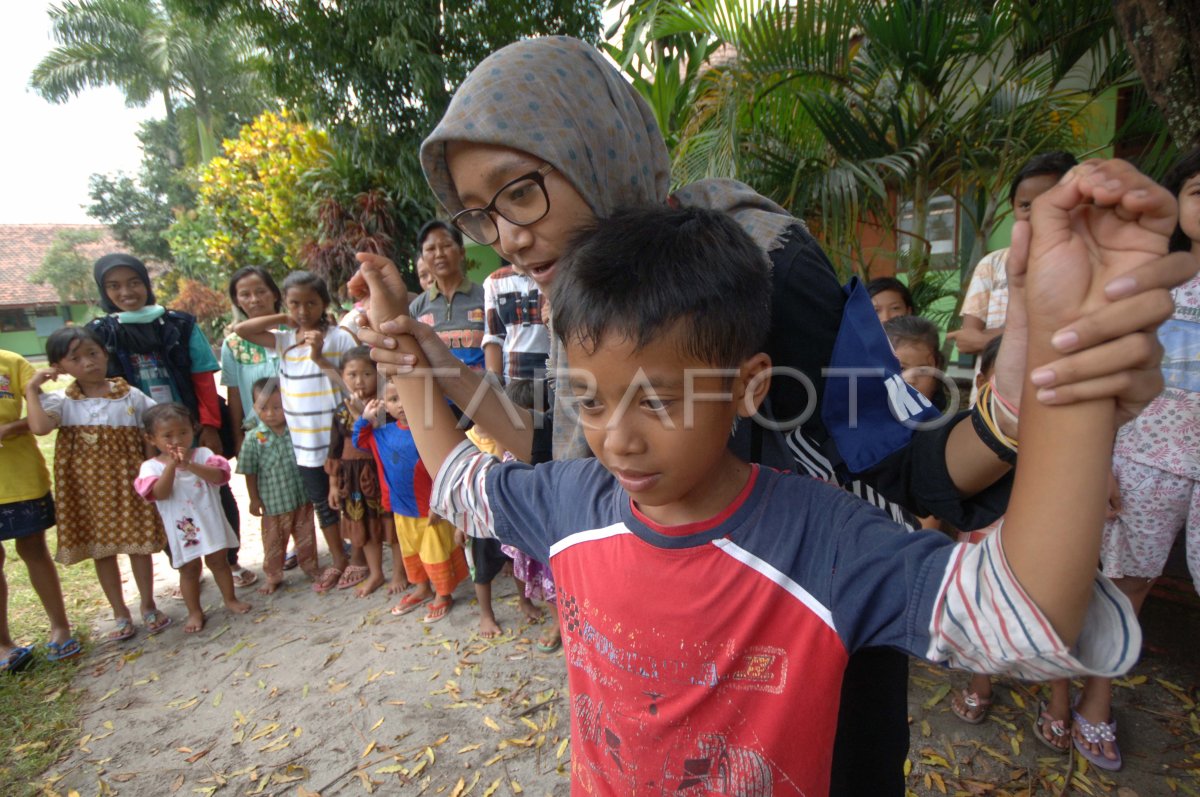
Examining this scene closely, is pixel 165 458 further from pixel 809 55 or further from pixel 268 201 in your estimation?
pixel 268 201

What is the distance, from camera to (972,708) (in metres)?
2.71

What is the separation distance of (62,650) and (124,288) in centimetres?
236

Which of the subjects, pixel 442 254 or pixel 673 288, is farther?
pixel 442 254

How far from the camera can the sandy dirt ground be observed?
2.53 meters

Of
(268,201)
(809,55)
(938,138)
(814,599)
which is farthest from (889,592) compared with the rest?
(268,201)

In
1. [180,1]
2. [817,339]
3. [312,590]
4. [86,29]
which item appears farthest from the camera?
[86,29]

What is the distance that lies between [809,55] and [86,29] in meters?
26.1

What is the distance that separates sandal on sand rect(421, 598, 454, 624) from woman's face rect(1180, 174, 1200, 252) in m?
4.10

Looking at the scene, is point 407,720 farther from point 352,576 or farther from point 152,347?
point 152,347

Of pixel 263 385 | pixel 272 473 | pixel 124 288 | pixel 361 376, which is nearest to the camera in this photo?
pixel 361 376

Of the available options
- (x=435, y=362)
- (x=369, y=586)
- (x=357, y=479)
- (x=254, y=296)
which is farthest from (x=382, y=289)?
(x=254, y=296)

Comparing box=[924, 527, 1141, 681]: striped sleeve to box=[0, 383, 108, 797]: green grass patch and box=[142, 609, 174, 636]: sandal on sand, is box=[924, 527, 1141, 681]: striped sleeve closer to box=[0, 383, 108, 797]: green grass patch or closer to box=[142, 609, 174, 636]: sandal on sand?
box=[0, 383, 108, 797]: green grass patch

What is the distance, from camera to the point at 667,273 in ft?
3.32

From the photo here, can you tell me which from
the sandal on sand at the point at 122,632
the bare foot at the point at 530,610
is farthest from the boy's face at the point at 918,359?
the sandal on sand at the point at 122,632
